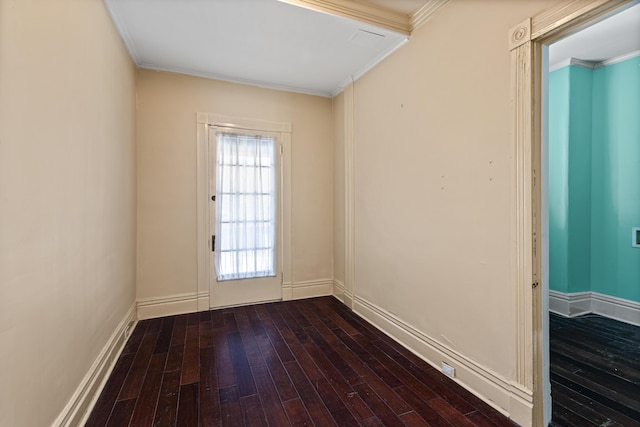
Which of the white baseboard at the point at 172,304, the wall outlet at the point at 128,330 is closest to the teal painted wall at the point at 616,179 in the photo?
the white baseboard at the point at 172,304

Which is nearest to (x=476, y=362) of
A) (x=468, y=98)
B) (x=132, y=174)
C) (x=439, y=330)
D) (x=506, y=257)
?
(x=439, y=330)

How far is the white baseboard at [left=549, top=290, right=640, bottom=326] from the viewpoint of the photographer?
2963 mm

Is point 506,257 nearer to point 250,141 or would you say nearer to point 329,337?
point 329,337

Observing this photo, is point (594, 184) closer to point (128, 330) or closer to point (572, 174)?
point (572, 174)

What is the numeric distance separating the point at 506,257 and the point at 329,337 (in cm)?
163

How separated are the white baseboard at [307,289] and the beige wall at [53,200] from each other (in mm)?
1844

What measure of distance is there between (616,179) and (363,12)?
3.18 m

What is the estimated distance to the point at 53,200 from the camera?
1.34 m

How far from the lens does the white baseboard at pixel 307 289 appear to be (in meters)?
3.61

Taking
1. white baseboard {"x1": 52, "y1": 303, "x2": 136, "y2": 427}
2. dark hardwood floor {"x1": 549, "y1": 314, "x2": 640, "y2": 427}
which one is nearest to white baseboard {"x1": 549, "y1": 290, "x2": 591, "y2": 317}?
dark hardwood floor {"x1": 549, "y1": 314, "x2": 640, "y2": 427}

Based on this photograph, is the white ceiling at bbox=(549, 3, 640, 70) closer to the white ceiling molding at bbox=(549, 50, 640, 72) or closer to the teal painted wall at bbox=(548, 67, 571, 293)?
the white ceiling molding at bbox=(549, 50, 640, 72)

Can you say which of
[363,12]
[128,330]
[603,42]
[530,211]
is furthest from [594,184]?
[128,330]

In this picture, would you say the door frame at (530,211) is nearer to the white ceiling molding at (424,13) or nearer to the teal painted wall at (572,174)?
the white ceiling molding at (424,13)

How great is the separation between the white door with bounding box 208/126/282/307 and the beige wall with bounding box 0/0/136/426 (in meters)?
1.15
